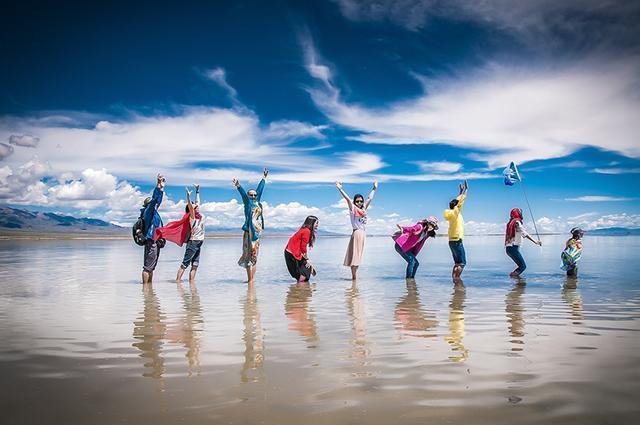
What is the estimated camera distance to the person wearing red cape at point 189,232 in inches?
522

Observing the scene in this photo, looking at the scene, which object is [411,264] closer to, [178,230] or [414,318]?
[414,318]

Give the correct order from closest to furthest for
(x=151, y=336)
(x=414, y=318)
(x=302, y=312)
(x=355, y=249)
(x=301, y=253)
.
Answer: (x=151, y=336)
(x=414, y=318)
(x=302, y=312)
(x=301, y=253)
(x=355, y=249)

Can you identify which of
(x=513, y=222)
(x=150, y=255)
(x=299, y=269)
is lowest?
(x=299, y=269)

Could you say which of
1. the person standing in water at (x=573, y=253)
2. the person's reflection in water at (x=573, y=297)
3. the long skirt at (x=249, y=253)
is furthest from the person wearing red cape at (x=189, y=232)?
the person standing in water at (x=573, y=253)

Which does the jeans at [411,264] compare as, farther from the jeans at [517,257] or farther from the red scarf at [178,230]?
the red scarf at [178,230]

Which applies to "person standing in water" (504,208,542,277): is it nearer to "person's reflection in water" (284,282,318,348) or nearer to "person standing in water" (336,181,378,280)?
"person standing in water" (336,181,378,280)

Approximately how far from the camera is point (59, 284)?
480 inches

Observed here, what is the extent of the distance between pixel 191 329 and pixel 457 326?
3.80m

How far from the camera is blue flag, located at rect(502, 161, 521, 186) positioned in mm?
16125

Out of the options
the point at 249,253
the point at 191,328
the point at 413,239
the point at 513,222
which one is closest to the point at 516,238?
the point at 513,222

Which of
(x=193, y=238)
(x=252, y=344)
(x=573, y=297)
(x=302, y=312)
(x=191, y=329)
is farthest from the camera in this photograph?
(x=193, y=238)

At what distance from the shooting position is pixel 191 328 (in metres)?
6.56

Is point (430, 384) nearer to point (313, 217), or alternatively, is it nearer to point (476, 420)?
point (476, 420)

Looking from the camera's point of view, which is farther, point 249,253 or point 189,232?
point 189,232
